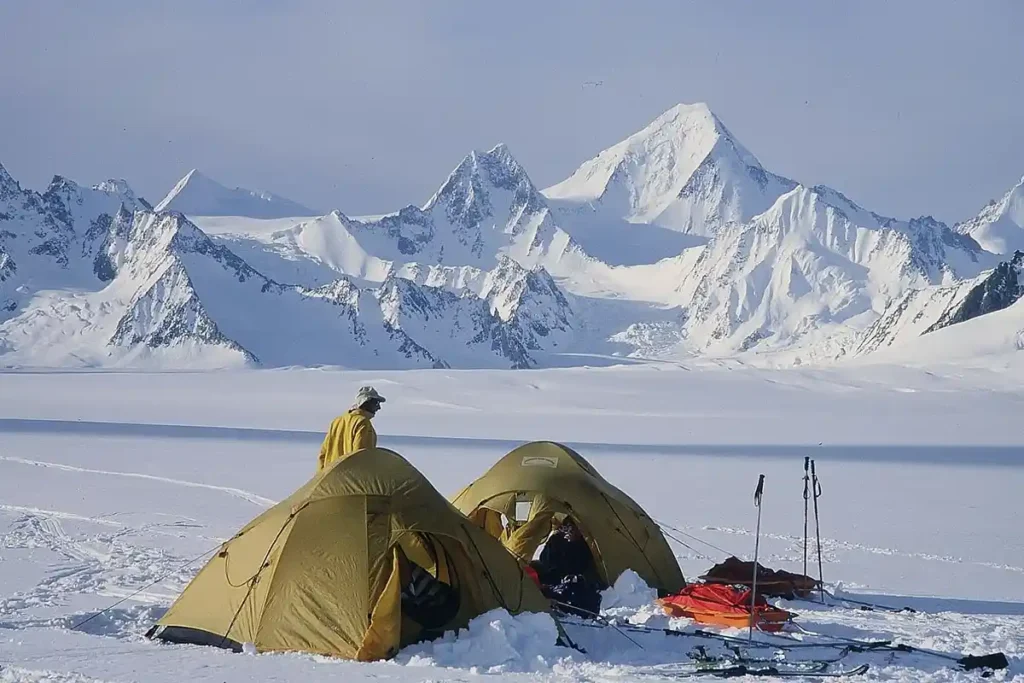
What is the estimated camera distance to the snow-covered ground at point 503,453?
31.2 ft

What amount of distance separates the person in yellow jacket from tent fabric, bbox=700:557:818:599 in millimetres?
3854

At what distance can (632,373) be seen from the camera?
242 ft

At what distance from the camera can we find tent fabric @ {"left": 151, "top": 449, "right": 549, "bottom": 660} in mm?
9758

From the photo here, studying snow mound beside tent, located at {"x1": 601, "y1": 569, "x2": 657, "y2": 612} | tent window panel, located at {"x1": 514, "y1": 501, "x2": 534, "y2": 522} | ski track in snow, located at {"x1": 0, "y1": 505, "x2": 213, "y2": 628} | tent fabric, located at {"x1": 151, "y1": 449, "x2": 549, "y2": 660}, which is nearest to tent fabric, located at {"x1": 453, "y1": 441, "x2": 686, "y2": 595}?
tent window panel, located at {"x1": 514, "y1": 501, "x2": 534, "y2": 522}

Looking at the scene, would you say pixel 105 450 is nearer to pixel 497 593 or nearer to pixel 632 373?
pixel 497 593

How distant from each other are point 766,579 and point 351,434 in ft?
14.6

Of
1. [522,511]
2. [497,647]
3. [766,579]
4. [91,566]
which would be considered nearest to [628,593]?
[766,579]

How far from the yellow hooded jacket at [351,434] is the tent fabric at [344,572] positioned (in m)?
1.00

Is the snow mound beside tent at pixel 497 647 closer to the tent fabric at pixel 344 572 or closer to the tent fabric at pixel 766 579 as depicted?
the tent fabric at pixel 344 572

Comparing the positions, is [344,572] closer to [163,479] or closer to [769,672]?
[769,672]

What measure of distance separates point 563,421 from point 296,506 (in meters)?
32.8

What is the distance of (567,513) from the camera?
41.5 ft

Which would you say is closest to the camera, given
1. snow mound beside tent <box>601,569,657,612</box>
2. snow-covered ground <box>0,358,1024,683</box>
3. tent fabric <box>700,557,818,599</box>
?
snow-covered ground <box>0,358,1024,683</box>

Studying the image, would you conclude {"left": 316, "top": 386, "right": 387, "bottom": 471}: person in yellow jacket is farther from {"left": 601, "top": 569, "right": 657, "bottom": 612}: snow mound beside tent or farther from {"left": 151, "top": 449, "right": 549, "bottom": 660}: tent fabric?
{"left": 601, "top": 569, "right": 657, "bottom": 612}: snow mound beside tent
